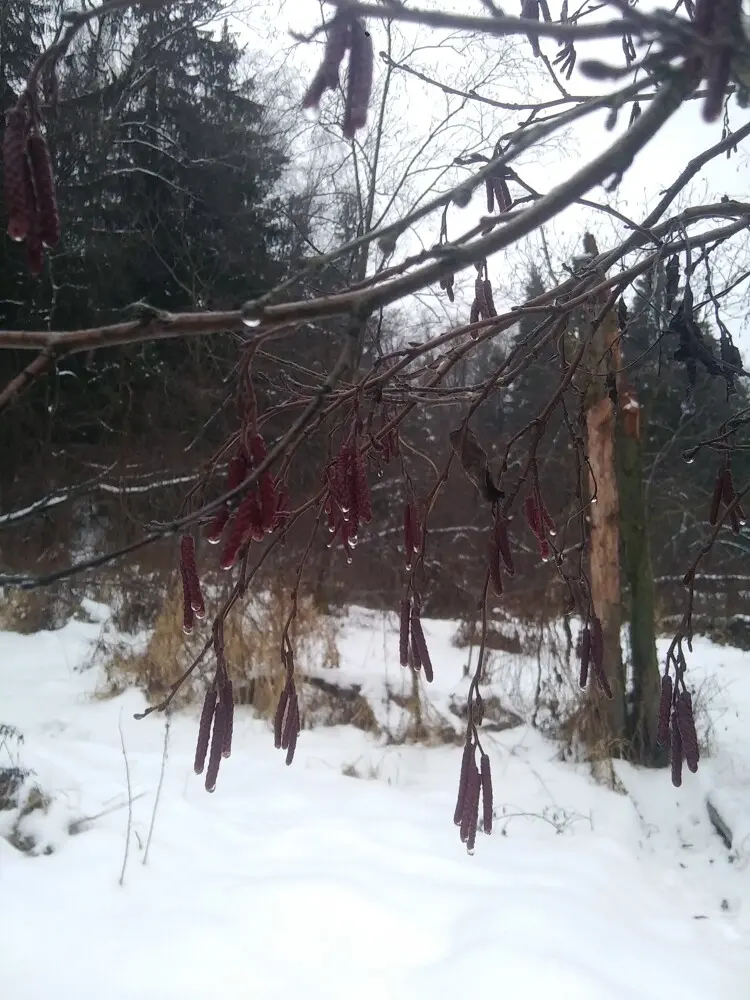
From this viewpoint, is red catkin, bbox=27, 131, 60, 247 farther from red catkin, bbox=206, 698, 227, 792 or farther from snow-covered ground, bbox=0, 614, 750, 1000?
snow-covered ground, bbox=0, 614, 750, 1000

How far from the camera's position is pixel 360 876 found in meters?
2.59

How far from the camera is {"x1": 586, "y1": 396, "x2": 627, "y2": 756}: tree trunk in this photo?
3.66 metres

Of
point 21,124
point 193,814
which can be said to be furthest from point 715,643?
Answer: point 21,124

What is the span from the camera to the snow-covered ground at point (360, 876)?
2.07 meters

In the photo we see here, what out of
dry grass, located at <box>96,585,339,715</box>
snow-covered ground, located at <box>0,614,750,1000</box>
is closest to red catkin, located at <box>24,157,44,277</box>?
snow-covered ground, located at <box>0,614,750,1000</box>

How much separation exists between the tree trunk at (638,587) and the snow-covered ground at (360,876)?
0.81 feet

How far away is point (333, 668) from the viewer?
4.67m

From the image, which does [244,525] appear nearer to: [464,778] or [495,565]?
[495,565]

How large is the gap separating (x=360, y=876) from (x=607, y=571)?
1.99 metres

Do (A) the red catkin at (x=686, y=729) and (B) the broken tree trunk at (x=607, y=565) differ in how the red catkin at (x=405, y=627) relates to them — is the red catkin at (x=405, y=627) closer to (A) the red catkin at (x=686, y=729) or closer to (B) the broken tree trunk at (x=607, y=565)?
(A) the red catkin at (x=686, y=729)

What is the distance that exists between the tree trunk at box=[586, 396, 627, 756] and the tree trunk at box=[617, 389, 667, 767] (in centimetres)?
9

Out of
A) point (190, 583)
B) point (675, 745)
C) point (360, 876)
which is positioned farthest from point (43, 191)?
point (360, 876)

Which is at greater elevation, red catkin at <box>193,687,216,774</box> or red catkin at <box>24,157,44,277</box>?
red catkin at <box>24,157,44,277</box>

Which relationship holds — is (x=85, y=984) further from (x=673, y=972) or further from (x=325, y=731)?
(x=325, y=731)
